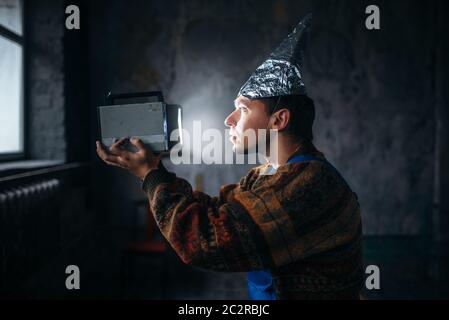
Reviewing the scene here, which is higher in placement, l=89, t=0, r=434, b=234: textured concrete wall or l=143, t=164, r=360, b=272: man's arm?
l=89, t=0, r=434, b=234: textured concrete wall

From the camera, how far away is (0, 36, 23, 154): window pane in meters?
2.73

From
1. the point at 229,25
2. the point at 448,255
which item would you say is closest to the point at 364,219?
the point at 448,255

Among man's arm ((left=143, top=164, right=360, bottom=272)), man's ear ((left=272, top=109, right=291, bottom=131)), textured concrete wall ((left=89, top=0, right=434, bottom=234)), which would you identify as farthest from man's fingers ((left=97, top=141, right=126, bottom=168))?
textured concrete wall ((left=89, top=0, right=434, bottom=234))

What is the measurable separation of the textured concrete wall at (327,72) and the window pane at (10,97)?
2.79 feet

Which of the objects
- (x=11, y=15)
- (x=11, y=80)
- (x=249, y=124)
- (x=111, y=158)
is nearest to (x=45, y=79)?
(x=11, y=80)

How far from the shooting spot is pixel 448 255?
3.64 meters

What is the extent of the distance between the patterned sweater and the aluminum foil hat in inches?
9.5

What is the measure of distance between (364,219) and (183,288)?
6.81 feet

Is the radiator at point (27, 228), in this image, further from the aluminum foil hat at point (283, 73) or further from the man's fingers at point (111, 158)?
the aluminum foil hat at point (283, 73)

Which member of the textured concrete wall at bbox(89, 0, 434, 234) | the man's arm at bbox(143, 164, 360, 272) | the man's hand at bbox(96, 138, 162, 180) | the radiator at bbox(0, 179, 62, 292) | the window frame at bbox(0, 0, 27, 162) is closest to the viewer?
the man's arm at bbox(143, 164, 360, 272)

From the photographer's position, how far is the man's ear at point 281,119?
95 centimetres

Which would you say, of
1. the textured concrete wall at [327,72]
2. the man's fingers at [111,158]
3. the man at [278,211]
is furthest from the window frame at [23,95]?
the man at [278,211]

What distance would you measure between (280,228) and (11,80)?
2857 mm

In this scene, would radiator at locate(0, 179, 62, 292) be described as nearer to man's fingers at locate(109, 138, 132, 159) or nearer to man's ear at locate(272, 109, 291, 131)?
man's fingers at locate(109, 138, 132, 159)
